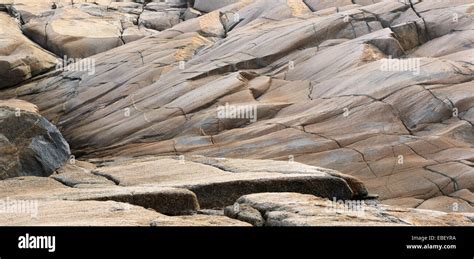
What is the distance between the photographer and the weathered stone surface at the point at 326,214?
10.9m

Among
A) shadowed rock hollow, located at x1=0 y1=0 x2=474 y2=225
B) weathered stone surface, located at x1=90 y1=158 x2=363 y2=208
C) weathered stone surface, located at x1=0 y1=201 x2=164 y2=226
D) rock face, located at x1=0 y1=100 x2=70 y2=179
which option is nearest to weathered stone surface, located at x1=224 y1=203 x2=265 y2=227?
shadowed rock hollow, located at x1=0 y1=0 x2=474 y2=225

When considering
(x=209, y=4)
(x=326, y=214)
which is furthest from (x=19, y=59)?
(x=326, y=214)

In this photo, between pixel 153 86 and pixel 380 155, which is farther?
pixel 153 86

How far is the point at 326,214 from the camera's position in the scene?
11305mm

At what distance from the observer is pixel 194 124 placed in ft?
79.2

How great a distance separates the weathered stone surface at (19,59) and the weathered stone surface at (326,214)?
2055 cm

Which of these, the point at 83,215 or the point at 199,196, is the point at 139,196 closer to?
the point at 199,196

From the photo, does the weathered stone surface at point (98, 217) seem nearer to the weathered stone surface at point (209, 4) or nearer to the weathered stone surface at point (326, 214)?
the weathered stone surface at point (326, 214)

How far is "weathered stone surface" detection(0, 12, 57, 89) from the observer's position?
102 ft
